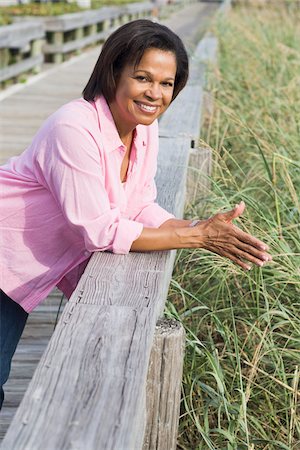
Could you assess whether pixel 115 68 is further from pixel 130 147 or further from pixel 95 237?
pixel 95 237

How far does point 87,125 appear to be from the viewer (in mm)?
2707

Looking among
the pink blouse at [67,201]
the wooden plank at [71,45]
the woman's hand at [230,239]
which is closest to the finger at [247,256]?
the woman's hand at [230,239]

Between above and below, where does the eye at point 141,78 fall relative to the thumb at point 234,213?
above

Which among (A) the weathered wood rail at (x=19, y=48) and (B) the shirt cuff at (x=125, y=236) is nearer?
(B) the shirt cuff at (x=125, y=236)

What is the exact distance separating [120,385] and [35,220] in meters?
1.04

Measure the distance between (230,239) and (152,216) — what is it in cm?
35

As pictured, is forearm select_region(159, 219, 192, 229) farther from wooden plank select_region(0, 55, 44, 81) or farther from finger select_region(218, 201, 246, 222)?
wooden plank select_region(0, 55, 44, 81)

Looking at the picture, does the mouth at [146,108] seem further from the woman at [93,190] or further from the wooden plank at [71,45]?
the wooden plank at [71,45]

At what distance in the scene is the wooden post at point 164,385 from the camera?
2.27m

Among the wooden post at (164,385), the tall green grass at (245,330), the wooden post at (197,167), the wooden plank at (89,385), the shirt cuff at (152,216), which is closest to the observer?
the wooden plank at (89,385)

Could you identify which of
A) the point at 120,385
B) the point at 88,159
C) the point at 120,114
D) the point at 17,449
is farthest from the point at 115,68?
the point at 17,449

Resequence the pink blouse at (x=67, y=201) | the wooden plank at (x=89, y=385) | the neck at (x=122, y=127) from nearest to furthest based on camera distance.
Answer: the wooden plank at (x=89, y=385) < the pink blouse at (x=67, y=201) < the neck at (x=122, y=127)

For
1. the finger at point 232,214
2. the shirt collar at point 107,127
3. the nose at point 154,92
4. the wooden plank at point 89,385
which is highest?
the nose at point 154,92

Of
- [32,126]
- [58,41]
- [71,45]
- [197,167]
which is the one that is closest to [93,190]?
[197,167]
